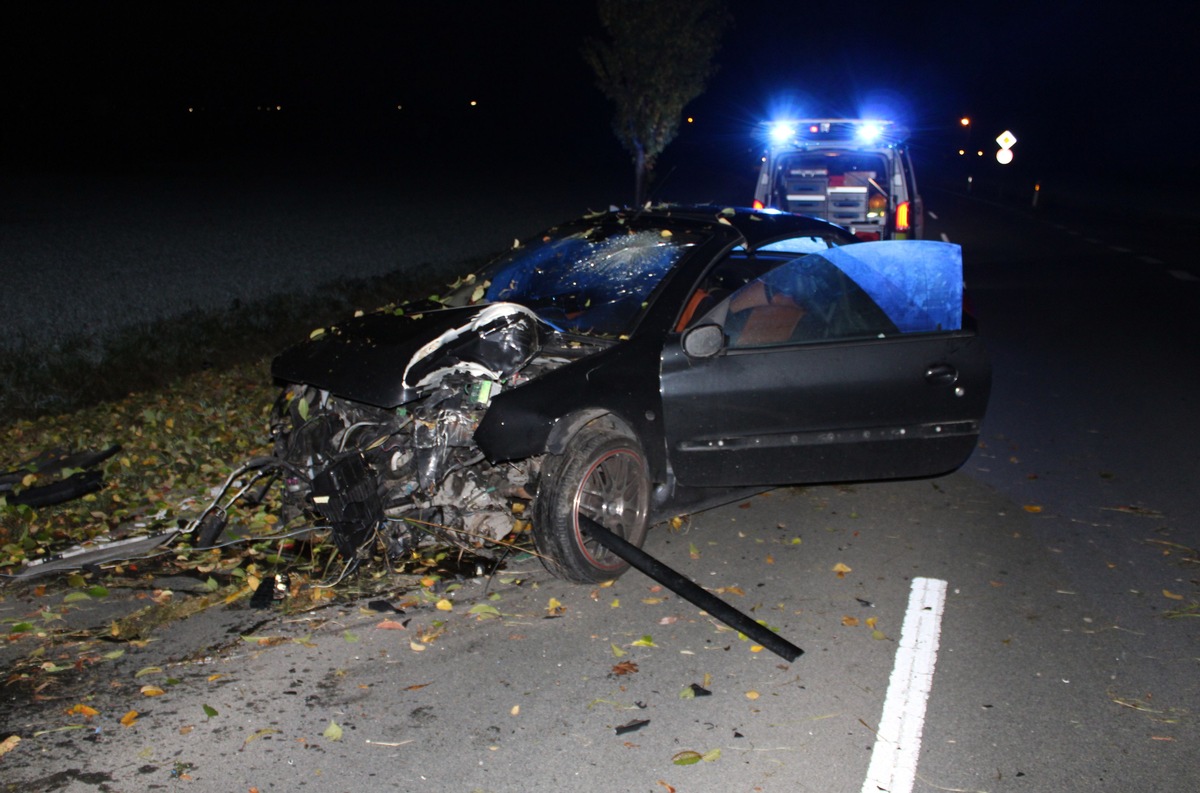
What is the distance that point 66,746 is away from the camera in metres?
3.77

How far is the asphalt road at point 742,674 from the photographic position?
3.69 metres

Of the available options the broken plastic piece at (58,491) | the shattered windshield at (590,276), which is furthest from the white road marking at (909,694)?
the broken plastic piece at (58,491)

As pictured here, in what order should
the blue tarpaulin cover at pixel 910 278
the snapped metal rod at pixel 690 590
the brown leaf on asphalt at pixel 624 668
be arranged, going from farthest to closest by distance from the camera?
the blue tarpaulin cover at pixel 910 278, the snapped metal rod at pixel 690 590, the brown leaf on asphalt at pixel 624 668

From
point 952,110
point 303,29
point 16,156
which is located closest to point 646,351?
point 16,156

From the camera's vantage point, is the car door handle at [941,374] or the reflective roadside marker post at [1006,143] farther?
the reflective roadside marker post at [1006,143]

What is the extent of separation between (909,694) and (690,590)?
108 cm

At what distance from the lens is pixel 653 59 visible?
19.8 metres

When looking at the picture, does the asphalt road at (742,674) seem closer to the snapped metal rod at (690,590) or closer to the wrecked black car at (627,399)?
the snapped metal rod at (690,590)

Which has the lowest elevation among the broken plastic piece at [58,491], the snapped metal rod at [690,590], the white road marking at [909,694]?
the white road marking at [909,694]

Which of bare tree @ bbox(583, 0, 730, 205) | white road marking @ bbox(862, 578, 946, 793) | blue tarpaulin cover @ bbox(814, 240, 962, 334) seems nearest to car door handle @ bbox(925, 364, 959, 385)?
blue tarpaulin cover @ bbox(814, 240, 962, 334)

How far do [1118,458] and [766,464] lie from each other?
10.7 feet

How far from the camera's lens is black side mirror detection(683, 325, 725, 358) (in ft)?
16.9

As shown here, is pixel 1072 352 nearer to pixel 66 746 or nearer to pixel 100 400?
pixel 100 400

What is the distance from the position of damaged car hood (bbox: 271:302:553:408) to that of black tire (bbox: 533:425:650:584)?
1.87 feet
